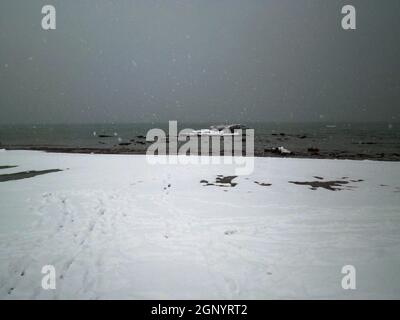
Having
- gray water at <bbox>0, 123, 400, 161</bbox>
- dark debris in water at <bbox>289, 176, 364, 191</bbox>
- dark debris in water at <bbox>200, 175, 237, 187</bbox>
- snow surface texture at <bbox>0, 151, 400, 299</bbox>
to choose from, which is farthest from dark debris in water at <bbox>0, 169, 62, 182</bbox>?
gray water at <bbox>0, 123, 400, 161</bbox>

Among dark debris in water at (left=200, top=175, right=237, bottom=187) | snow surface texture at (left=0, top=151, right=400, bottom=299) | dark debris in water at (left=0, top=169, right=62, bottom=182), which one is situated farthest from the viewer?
dark debris in water at (left=0, top=169, right=62, bottom=182)

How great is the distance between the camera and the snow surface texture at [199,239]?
13.7ft

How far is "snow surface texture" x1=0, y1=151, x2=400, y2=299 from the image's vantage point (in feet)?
13.7

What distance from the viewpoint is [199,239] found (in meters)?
5.81

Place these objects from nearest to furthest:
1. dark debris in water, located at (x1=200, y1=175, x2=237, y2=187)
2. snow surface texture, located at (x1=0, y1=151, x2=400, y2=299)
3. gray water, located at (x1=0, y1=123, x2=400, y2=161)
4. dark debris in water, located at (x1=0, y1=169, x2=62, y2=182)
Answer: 1. snow surface texture, located at (x1=0, y1=151, x2=400, y2=299)
2. dark debris in water, located at (x1=200, y1=175, x2=237, y2=187)
3. dark debris in water, located at (x1=0, y1=169, x2=62, y2=182)
4. gray water, located at (x1=0, y1=123, x2=400, y2=161)

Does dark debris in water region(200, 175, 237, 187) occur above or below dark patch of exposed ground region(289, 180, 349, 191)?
above

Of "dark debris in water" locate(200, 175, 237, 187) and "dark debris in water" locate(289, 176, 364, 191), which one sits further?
"dark debris in water" locate(200, 175, 237, 187)

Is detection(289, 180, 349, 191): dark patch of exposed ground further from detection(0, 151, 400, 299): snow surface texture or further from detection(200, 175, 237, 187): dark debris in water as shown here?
detection(200, 175, 237, 187): dark debris in water
